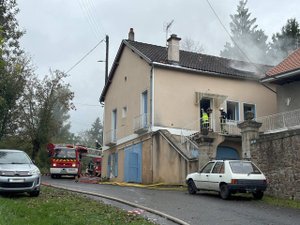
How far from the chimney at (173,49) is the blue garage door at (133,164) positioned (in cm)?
587

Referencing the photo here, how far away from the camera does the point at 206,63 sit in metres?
31.3

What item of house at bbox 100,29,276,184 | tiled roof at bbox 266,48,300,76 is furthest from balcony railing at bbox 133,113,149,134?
tiled roof at bbox 266,48,300,76

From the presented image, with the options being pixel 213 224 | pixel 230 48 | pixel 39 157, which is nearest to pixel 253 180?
pixel 213 224

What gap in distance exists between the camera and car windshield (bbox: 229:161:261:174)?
16.9 m

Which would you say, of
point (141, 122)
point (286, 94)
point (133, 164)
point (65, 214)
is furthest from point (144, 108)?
point (65, 214)

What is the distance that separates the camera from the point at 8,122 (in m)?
40.2

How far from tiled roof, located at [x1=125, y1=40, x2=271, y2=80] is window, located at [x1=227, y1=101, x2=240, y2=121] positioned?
1916mm

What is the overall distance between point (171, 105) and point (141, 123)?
2.26m

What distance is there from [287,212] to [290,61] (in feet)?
39.9

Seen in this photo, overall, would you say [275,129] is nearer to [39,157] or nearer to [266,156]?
[266,156]

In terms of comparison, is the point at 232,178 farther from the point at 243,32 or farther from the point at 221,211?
the point at 243,32

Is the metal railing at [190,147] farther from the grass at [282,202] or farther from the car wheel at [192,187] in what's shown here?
the grass at [282,202]

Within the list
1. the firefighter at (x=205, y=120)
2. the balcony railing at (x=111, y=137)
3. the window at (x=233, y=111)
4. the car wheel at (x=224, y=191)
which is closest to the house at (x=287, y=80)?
the firefighter at (x=205, y=120)

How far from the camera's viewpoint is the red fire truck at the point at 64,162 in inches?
1399
